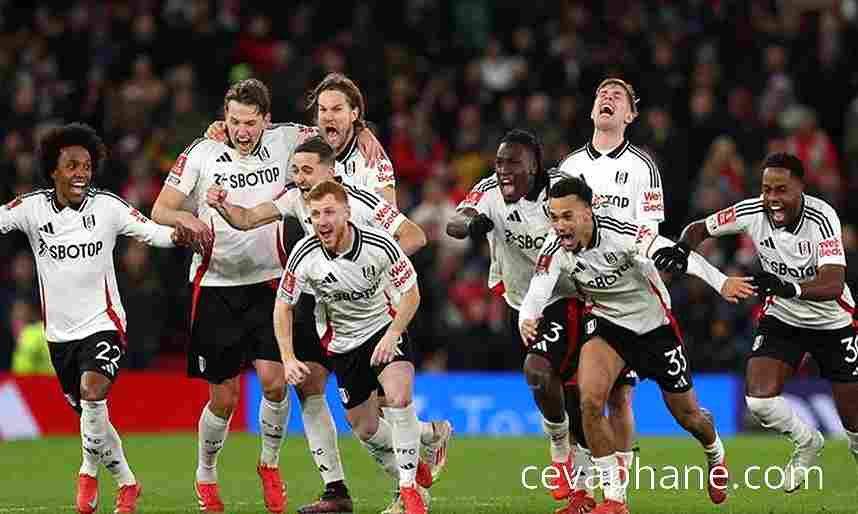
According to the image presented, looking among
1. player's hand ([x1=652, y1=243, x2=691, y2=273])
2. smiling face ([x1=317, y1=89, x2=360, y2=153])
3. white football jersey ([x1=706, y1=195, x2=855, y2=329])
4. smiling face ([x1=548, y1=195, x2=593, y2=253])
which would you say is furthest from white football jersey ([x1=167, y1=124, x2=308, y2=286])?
white football jersey ([x1=706, y1=195, x2=855, y2=329])

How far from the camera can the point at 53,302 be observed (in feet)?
42.3

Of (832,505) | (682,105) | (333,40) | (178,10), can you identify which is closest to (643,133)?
(682,105)

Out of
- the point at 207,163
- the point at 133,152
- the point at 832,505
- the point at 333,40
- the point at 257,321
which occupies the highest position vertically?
the point at 333,40

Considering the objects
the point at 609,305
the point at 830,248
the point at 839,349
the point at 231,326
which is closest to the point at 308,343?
the point at 231,326

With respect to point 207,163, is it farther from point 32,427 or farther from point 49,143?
point 32,427

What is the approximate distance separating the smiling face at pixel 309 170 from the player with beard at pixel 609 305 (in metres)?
1.49

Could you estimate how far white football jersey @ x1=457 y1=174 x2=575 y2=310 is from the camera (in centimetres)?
1312

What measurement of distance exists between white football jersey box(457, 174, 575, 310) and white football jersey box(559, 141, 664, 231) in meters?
0.39

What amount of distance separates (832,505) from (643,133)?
10.3 metres

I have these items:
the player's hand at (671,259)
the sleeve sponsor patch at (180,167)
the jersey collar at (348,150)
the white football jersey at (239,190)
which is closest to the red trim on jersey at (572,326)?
the player's hand at (671,259)

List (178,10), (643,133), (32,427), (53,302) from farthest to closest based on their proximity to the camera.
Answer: (178,10)
(643,133)
(32,427)
(53,302)

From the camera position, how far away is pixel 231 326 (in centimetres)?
1336

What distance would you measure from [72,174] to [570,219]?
3451 millimetres

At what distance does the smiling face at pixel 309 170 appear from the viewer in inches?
485
